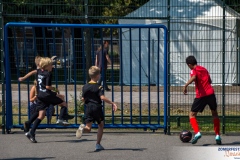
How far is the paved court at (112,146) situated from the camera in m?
9.38

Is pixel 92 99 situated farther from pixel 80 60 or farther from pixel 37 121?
pixel 80 60

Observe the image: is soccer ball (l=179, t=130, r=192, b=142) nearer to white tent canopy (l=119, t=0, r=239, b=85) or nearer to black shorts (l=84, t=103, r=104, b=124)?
white tent canopy (l=119, t=0, r=239, b=85)

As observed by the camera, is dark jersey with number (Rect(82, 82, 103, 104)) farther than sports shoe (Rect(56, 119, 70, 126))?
No

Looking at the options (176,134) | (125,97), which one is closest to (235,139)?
(176,134)

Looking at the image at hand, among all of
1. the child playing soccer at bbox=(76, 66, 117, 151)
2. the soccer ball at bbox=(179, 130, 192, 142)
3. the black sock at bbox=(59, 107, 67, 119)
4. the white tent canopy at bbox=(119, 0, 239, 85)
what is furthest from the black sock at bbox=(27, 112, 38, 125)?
the soccer ball at bbox=(179, 130, 192, 142)

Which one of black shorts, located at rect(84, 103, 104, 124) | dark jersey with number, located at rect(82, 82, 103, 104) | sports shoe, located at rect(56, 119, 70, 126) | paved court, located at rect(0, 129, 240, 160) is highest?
dark jersey with number, located at rect(82, 82, 103, 104)

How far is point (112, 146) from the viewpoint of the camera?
10.4 meters

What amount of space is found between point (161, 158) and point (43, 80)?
2673mm

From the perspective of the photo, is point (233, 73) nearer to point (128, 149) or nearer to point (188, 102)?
point (188, 102)

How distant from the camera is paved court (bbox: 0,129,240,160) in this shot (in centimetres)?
938

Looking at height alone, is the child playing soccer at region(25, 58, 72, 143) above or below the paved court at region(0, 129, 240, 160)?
above

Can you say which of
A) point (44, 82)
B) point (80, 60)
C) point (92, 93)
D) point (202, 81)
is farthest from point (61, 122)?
point (202, 81)

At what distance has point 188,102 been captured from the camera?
1244 cm

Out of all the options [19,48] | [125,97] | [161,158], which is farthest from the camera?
[125,97]
